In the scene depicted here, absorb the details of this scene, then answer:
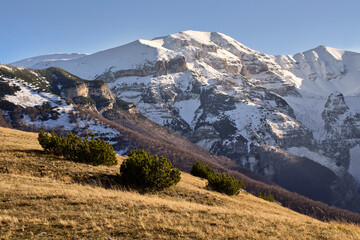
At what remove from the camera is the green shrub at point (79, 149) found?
2259cm

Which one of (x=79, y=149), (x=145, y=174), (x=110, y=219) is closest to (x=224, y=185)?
(x=145, y=174)

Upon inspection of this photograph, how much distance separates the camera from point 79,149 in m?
23.2

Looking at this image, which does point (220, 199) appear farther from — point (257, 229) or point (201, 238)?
point (201, 238)

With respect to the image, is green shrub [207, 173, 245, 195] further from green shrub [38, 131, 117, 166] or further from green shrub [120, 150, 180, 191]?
green shrub [38, 131, 117, 166]

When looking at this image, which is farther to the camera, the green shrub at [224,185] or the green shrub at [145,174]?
the green shrub at [224,185]

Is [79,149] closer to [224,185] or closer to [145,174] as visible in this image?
[145,174]

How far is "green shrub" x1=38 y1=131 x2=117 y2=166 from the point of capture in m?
22.6

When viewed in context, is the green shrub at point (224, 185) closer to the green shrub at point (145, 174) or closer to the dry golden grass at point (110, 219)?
the green shrub at point (145, 174)

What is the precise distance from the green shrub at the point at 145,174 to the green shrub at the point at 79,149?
12.8 feet

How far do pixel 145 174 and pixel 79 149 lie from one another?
294 inches

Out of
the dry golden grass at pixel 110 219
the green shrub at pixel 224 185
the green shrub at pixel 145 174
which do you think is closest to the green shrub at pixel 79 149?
the green shrub at pixel 145 174

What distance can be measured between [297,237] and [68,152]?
17889 mm

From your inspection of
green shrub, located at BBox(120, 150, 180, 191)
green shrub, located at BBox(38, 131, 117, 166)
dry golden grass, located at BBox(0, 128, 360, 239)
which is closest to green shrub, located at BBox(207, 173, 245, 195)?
green shrub, located at BBox(120, 150, 180, 191)

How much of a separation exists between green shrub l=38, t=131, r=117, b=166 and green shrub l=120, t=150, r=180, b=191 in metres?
3.91
